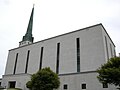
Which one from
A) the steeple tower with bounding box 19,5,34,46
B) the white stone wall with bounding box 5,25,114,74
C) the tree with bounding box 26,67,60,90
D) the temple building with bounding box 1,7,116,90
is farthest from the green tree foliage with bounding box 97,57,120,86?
the steeple tower with bounding box 19,5,34,46

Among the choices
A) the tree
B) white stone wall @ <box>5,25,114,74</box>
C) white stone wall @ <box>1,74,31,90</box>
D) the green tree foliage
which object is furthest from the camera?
white stone wall @ <box>1,74,31,90</box>

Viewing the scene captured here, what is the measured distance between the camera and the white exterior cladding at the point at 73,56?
28.2 m

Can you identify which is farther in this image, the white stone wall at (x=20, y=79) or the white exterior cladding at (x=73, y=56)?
the white stone wall at (x=20, y=79)

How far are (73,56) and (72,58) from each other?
0.51m

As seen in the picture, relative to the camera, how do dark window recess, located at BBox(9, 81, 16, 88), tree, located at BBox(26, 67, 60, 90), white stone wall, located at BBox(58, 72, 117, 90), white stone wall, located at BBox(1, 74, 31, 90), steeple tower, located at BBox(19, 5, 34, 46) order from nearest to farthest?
tree, located at BBox(26, 67, 60, 90)
white stone wall, located at BBox(58, 72, 117, 90)
white stone wall, located at BBox(1, 74, 31, 90)
dark window recess, located at BBox(9, 81, 16, 88)
steeple tower, located at BBox(19, 5, 34, 46)

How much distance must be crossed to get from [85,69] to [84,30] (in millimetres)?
9439

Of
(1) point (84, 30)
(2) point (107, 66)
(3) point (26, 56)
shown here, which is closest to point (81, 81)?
(2) point (107, 66)

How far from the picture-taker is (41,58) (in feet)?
127

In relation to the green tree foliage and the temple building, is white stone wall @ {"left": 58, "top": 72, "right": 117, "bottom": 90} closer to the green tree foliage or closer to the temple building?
the temple building

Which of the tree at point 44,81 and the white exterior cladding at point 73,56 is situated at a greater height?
the white exterior cladding at point 73,56

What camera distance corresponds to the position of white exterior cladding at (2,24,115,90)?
92.5 ft

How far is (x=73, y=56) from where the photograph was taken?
106 ft

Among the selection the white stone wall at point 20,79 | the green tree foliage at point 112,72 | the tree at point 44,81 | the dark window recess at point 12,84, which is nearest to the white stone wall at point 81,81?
the tree at point 44,81

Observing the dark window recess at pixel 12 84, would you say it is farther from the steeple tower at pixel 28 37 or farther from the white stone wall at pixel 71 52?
the steeple tower at pixel 28 37
